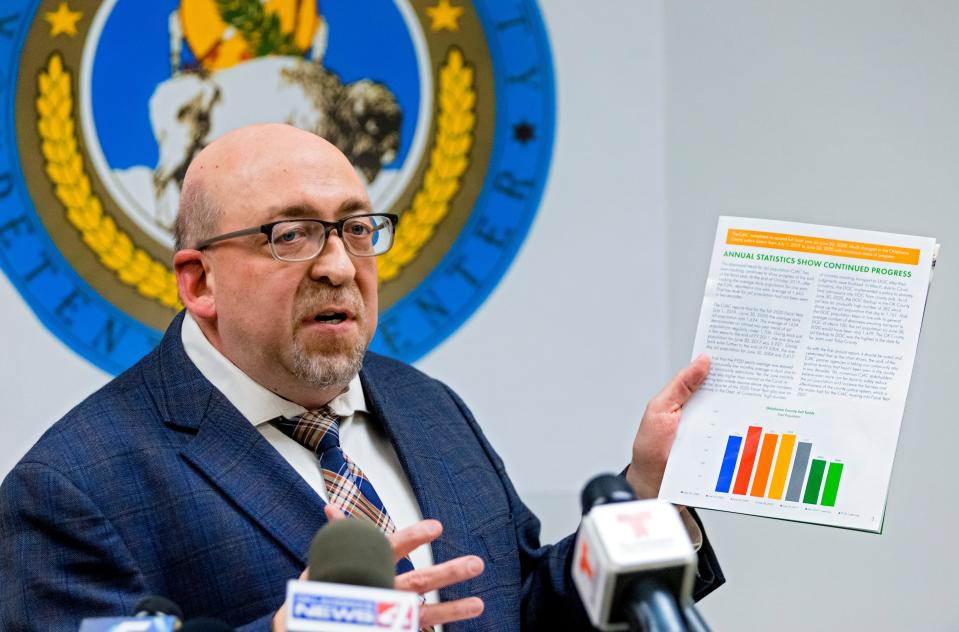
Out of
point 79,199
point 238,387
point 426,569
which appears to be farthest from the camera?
point 79,199

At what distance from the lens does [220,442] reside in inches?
82.5

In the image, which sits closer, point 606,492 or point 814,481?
point 606,492

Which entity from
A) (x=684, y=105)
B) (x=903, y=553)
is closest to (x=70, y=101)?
(x=684, y=105)

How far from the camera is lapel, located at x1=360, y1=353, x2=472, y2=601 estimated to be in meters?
2.22

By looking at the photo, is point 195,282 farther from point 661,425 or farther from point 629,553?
point 629,553

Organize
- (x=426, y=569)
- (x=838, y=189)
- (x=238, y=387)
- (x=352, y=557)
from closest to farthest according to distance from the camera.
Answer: (x=352, y=557)
(x=426, y=569)
(x=238, y=387)
(x=838, y=189)

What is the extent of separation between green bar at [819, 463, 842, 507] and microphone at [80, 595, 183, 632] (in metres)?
1.19

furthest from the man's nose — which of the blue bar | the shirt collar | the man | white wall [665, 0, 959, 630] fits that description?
white wall [665, 0, 959, 630]

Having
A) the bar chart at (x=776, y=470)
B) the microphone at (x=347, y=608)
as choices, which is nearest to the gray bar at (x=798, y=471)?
the bar chart at (x=776, y=470)

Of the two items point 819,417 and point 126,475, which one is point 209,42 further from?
point 819,417

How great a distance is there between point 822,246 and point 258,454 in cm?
114

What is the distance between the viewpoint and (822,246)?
2.07 m

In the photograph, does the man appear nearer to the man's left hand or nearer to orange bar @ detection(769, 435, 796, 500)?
the man's left hand

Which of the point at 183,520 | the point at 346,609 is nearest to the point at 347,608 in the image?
the point at 346,609
